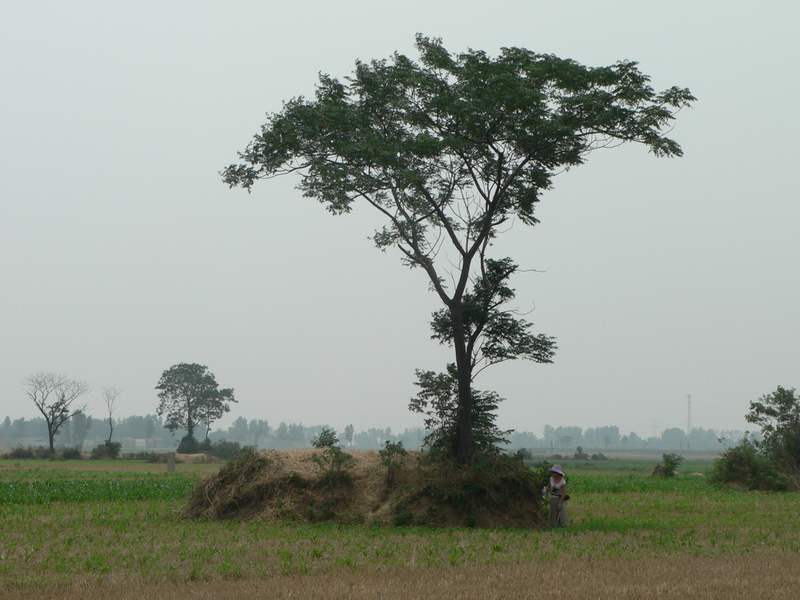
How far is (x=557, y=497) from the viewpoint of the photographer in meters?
19.4

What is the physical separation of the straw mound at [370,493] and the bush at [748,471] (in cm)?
2173

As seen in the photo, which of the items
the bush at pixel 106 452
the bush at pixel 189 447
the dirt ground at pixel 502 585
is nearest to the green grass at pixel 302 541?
the dirt ground at pixel 502 585

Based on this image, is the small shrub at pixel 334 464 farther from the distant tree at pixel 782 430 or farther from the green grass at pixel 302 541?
the distant tree at pixel 782 430

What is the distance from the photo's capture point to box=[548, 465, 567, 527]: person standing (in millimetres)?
19391

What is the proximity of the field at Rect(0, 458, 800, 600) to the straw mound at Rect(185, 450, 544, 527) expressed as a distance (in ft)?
3.42

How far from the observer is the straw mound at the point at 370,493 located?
1953 centimetres

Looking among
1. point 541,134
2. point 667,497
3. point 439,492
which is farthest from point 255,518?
point 667,497

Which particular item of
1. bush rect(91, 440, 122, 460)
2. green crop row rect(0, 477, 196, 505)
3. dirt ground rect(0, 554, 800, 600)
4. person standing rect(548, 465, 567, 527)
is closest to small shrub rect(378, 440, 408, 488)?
person standing rect(548, 465, 567, 527)

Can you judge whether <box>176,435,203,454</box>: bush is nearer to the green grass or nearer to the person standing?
the green grass

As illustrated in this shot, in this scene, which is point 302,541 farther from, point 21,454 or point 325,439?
point 21,454

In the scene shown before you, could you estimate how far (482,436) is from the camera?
24.1 meters

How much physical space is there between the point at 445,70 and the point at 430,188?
10.8 ft

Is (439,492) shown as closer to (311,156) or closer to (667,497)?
(311,156)

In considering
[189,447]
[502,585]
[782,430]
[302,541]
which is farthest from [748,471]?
[189,447]
